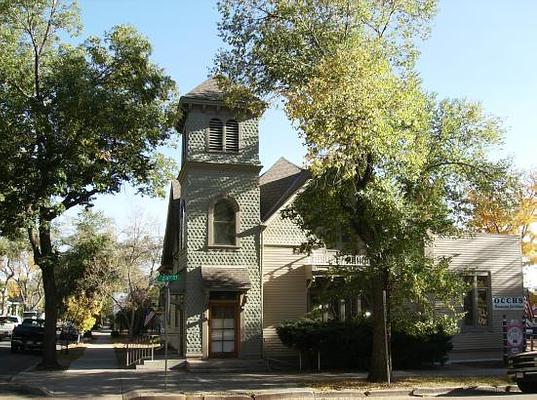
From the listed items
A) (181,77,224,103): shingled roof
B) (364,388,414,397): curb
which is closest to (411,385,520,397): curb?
(364,388,414,397): curb

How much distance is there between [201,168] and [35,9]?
843cm

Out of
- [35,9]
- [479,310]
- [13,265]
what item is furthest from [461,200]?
[13,265]

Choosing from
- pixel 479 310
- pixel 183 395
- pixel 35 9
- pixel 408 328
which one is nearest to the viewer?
pixel 183 395

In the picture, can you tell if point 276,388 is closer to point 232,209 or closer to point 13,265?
point 232,209

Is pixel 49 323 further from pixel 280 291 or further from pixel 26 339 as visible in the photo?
pixel 26 339

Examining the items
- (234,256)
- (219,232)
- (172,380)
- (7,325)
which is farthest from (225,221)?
(7,325)

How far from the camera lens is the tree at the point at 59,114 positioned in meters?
20.7

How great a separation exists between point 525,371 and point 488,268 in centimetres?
1187

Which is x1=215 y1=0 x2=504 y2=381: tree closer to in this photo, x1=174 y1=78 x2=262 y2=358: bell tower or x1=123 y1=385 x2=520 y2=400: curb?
x1=123 y1=385 x2=520 y2=400: curb

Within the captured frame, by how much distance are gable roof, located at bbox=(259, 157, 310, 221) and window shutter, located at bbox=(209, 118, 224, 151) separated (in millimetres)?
3441

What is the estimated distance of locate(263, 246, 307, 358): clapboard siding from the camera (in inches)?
955

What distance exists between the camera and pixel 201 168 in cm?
2439

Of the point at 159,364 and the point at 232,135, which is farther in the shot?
the point at 232,135

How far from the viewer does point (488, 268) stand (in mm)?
27188
